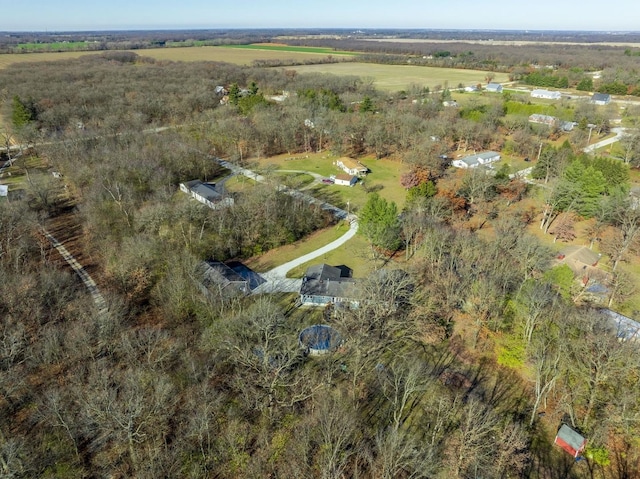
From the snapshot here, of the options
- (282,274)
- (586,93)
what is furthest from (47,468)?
(586,93)

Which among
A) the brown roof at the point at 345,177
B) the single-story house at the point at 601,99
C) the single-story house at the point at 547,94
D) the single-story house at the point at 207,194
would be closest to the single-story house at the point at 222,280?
the single-story house at the point at 207,194

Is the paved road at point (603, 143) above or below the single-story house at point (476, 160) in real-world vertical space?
above

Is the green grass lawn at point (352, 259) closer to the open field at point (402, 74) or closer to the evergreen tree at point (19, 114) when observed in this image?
the evergreen tree at point (19, 114)

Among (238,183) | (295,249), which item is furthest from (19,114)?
(295,249)

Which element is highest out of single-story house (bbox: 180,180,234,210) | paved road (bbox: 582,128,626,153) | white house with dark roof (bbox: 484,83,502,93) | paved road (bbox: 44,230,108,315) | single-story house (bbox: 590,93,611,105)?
white house with dark roof (bbox: 484,83,502,93)

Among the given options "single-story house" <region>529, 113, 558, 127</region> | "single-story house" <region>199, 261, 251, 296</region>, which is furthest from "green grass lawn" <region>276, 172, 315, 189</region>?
"single-story house" <region>529, 113, 558, 127</region>

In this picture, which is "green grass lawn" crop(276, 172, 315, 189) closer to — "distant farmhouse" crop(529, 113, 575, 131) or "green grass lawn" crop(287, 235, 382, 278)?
"green grass lawn" crop(287, 235, 382, 278)

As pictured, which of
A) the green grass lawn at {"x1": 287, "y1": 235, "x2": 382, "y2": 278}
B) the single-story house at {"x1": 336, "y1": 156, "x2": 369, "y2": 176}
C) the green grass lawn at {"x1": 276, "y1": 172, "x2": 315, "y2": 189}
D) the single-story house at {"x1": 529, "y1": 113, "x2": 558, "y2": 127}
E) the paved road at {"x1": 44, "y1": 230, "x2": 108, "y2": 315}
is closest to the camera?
the paved road at {"x1": 44, "y1": 230, "x2": 108, "y2": 315}

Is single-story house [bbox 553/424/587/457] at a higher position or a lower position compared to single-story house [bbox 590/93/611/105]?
→ lower

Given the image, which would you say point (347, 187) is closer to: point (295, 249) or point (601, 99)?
point (295, 249)
